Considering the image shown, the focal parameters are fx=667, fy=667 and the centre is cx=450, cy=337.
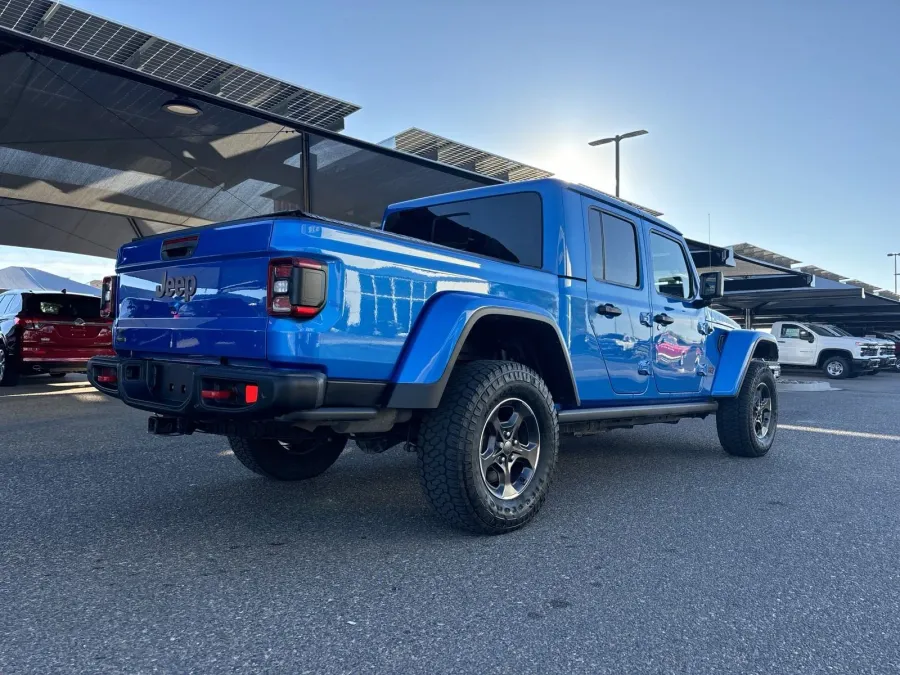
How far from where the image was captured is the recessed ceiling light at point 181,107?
11.0m

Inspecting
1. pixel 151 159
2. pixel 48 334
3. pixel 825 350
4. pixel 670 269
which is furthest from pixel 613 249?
pixel 825 350

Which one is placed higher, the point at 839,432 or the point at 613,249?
the point at 613,249

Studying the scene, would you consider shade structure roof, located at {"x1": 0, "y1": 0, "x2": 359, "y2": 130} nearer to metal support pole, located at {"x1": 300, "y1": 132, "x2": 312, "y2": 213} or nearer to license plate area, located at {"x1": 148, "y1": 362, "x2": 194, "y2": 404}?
metal support pole, located at {"x1": 300, "y1": 132, "x2": 312, "y2": 213}

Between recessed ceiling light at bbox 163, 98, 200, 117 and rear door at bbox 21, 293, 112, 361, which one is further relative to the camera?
recessed ceiling light at bbox 163, 98, 200, 117

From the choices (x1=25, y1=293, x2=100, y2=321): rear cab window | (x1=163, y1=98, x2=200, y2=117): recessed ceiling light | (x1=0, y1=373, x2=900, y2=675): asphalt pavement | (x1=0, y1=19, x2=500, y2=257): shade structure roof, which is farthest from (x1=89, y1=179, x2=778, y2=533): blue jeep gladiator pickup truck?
(x1=25, y1=293, x2=100, y2=321): rear cab window

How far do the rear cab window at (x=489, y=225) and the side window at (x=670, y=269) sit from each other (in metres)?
1.34

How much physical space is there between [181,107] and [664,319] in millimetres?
9418

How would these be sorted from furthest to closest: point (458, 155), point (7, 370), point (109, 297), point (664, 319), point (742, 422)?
point (458, 155) → point (7, 370) → point (742, 422) → point (664, 319) → point (109, 297)

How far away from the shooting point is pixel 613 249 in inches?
183

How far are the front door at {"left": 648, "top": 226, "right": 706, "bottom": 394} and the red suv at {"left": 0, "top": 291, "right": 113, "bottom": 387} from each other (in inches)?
342

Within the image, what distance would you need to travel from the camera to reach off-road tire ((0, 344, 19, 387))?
10.6 meters

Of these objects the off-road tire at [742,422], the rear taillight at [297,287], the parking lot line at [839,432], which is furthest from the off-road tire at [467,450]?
the parking lot line at [839,432]

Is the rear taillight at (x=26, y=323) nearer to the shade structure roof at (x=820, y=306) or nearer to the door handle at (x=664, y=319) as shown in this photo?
the door handle at (x=664, y=319)

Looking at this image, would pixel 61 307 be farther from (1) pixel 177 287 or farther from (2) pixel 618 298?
(2) pixel 618 298
